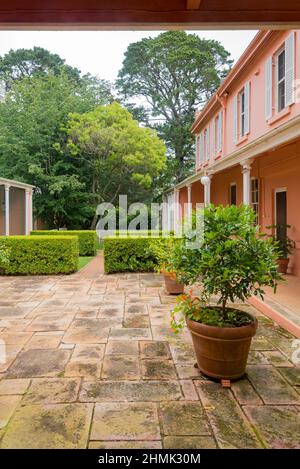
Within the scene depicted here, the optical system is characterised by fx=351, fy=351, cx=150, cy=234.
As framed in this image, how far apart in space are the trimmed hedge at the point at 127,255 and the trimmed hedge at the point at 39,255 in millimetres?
998

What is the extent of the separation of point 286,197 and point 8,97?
15.7m

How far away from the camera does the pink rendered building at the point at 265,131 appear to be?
23.0 feet

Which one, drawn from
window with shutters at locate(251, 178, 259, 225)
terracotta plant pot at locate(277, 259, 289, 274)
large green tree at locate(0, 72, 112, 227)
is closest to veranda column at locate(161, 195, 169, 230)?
large green tree at locate(0, 72, 112, 227)

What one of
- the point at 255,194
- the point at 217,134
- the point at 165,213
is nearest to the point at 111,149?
the point at 217,134

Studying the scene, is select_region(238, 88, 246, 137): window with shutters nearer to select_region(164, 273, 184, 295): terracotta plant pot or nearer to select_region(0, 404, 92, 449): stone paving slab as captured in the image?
select_region(164, 273, 184, 295): terracotta plant pot

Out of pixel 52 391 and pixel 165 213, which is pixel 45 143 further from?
pixel 52 391

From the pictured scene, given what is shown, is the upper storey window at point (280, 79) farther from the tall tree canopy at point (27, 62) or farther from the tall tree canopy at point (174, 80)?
the tall tree canopy at point (27, 62)

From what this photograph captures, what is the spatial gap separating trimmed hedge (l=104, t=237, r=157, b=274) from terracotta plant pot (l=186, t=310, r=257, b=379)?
231 inches

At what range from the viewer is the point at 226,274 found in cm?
315

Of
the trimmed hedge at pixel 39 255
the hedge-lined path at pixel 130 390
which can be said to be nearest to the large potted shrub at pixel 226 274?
the hedge-lined path at pixel 130 390

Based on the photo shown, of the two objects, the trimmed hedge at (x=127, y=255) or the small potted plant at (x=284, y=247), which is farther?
the trimmed hedge at (x=127, y=255)

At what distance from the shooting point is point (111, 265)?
934cm

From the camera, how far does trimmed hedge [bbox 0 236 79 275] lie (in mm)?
9023
